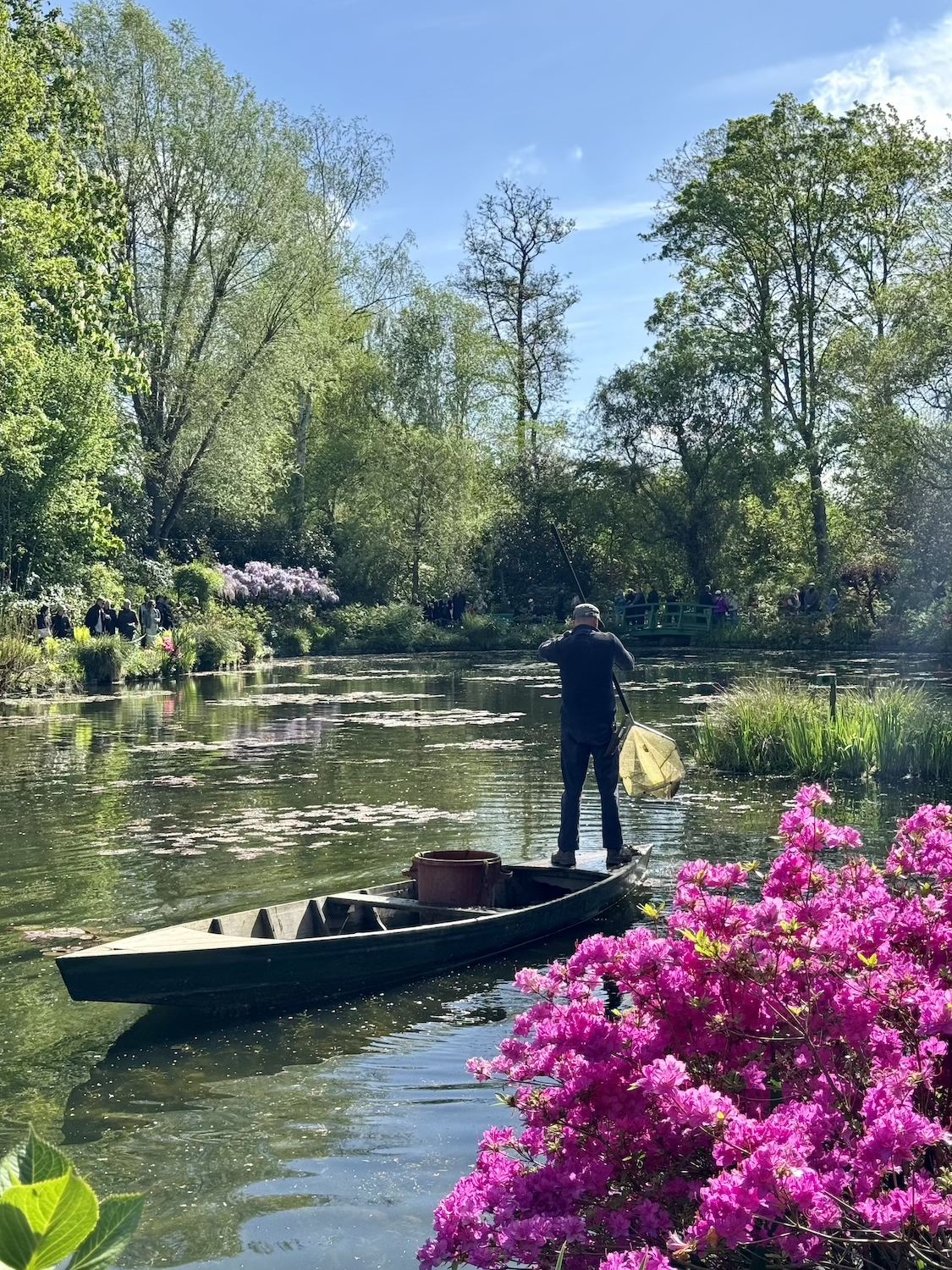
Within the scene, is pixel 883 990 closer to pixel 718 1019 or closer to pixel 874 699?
pixel 718 1019

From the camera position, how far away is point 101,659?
31.1 m

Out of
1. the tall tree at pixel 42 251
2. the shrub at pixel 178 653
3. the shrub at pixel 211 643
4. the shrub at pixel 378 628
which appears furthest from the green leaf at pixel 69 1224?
the shrub at pixel 378 628

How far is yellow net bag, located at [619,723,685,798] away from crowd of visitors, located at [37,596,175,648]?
21724 mm

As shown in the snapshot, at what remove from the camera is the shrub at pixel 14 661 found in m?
27.7

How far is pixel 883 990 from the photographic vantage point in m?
3.35

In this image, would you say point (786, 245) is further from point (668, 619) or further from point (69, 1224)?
point (69, 1224)

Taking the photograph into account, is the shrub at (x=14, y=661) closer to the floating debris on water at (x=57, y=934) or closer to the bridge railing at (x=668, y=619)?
the floating debris on water at (x=57, y=934)

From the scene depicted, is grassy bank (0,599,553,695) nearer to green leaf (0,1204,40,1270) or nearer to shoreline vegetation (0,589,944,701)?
shoreline vegetation (0,589,944,701)

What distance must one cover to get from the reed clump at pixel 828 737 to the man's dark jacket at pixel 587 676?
667cm

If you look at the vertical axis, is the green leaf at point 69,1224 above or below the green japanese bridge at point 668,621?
below

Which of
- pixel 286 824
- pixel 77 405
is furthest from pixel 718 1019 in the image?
pixel 77 405

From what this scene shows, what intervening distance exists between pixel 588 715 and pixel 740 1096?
7.17 metres

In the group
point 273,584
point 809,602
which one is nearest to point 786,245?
point 809,602

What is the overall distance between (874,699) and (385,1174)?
1326 centimetres
